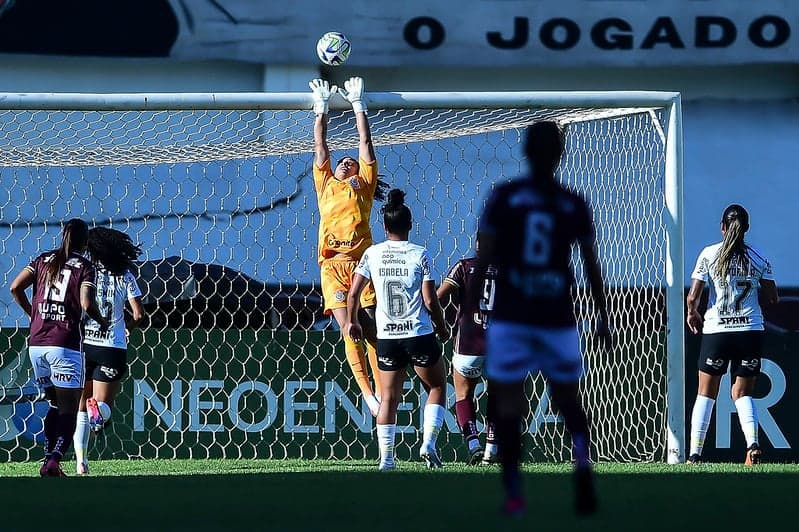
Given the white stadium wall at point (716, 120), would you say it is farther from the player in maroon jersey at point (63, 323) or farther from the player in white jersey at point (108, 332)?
the player in maroon jersey at point (63, 323)

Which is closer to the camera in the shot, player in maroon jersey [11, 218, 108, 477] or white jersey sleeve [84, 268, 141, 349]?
player in maroon jersey [11, 218, 108, 477]

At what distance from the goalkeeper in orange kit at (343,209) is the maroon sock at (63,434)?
6.24 feet

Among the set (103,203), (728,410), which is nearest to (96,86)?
(103,203)

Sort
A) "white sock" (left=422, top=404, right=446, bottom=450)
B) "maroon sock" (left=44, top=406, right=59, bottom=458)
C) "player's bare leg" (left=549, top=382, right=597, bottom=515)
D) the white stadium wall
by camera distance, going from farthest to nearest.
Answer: the white stadium wall → "white sock" (left=422, top=404, right=446, bottom=450) → "maroon sock" (left=44, top=406, right=59, bottom=458) → "player's bare leg" (left=549, top=382, right=597, bottom=515)

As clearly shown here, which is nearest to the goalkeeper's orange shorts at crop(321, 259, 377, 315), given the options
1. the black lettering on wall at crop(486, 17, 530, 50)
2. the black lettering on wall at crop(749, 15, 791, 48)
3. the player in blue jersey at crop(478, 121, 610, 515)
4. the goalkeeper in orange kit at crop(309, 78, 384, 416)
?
the goalkeeper in orange kit at crop(309, 78, 384, 416)

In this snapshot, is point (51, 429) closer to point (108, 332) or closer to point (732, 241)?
point (108, 332)

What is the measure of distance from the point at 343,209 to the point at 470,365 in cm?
133

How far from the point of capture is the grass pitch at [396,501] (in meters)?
5.21

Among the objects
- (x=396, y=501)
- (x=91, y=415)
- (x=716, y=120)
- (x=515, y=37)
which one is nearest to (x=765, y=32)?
(x=716, y=120)

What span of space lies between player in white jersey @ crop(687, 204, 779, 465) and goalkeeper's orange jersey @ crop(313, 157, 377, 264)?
7.82ft

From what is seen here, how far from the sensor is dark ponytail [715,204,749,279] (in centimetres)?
976

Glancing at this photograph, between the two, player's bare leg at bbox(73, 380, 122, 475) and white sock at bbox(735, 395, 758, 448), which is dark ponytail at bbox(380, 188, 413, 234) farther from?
white sock at bbox(735, 395, 758, 448)

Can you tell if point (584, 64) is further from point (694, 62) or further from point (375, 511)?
point (375, 511)

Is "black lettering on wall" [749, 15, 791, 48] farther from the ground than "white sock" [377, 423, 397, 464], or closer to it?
farther from the ground
